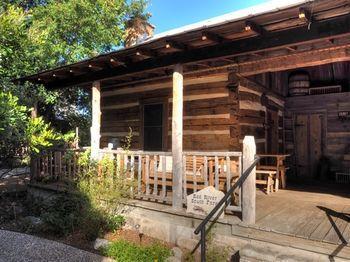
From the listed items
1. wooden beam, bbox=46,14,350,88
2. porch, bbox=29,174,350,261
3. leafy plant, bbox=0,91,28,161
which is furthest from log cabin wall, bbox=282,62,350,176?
leafy plant, bbox=0,91,28,161

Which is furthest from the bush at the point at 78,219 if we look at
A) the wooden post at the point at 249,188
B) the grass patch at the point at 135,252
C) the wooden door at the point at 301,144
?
the wooden door at the point at 301,144

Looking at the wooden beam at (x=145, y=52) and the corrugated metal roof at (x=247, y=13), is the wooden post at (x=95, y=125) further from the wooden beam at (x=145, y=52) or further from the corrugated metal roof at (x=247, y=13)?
the wooden beam at (x=145, y=52)

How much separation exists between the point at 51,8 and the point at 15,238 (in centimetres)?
1111

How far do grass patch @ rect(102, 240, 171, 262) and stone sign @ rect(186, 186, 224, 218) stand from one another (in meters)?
0.85

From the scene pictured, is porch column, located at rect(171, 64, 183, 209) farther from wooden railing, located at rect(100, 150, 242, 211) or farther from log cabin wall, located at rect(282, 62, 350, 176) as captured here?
log cabin wall, located at rect(282, 62, 350, 176)

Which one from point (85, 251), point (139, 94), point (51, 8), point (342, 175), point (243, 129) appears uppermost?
point (51, 8)

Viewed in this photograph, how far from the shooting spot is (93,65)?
24.6 feet

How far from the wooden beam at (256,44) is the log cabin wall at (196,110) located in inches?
81.7

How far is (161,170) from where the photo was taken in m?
7.82

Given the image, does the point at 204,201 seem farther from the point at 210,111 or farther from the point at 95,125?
the point at 95,125

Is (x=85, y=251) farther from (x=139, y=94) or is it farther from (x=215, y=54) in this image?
(x=139, y=94)

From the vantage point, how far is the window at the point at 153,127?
958 centimetres

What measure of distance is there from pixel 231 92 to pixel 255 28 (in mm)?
3114

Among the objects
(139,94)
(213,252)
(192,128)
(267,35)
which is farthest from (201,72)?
(213,252)
